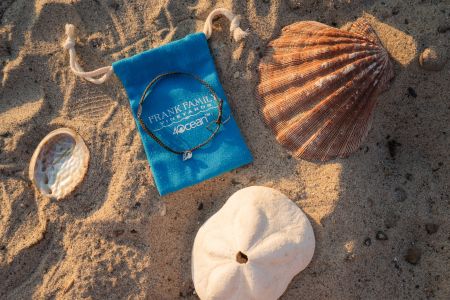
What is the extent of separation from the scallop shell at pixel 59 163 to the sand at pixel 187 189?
6 cm

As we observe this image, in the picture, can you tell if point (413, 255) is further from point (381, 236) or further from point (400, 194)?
point (400, 194)

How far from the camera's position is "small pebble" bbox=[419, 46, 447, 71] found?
8.73 feet

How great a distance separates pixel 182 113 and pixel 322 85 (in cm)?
93

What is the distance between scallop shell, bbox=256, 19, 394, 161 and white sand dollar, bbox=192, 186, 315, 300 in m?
0.44

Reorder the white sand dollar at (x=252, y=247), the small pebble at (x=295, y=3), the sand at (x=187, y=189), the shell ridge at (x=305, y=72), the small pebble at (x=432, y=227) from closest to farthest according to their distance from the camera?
1. the white sand dollar at (x=252, y=247)
2. the shell ridge at (x=305, y=72)
3. the sand at (x=187, y=189)
4. the small pebble at (x=432, y=227)
5. the small pebble at (x=295, y=3)

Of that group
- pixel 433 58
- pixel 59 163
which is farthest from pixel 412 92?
→ pixel 59 163

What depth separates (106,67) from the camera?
2.76 m

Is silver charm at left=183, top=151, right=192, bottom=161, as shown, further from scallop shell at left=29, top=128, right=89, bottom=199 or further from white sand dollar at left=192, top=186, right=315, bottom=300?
scallop shell at left=29, top=128, right=89, bottom=199

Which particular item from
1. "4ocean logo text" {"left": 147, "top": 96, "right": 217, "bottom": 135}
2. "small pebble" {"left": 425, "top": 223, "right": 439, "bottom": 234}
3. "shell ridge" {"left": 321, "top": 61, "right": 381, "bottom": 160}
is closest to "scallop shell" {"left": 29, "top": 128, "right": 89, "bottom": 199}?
"4ocean logo text" {"left": 147, "top": 96, "right": 217, "bottom": 135}

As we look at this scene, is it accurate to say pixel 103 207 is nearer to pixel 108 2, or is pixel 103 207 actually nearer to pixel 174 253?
pixel 174 253

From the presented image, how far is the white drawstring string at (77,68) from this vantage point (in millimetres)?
2754

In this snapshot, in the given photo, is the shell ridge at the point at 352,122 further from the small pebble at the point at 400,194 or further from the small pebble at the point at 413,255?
the small pebble at the point at 413,255

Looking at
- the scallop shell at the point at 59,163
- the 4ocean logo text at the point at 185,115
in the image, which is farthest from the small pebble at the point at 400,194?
the scallop shell at the point at 59,163

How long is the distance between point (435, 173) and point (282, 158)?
1.05 m
